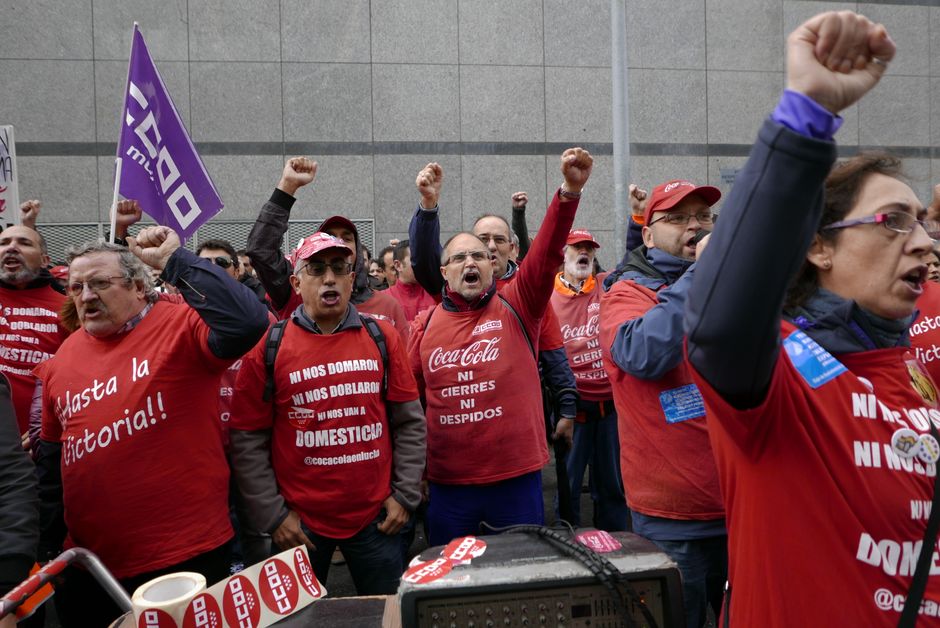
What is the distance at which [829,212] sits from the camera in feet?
5.03

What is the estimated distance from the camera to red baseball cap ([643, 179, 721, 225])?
2914mm

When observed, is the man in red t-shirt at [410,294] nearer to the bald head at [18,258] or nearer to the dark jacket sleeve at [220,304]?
the bald head at [18,258]

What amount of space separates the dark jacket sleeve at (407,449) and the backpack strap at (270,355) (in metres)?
0.57

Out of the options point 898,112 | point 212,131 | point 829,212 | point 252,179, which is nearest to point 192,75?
point 212,131

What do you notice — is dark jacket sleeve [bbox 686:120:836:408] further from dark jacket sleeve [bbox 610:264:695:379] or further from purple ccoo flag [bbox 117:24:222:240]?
purple ccoo flag [bbox 117:24:222:240]

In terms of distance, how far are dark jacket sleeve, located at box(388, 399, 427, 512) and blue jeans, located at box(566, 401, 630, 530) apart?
2139 millimetres

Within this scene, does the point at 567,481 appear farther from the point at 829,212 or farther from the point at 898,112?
the point at 898,112

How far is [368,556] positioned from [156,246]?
66.1 inches

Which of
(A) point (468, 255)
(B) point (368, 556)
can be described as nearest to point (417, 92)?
(A) point (468, 255)

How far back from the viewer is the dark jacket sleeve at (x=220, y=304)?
283 centimetres

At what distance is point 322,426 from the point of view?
10.5 feet

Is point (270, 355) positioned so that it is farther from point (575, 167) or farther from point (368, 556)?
point (575, 167)

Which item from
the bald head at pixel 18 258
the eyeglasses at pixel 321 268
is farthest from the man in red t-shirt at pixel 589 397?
the bald head at pixel 18 258

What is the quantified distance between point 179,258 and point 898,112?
12887mm
